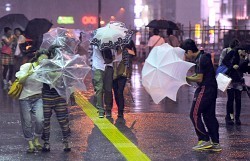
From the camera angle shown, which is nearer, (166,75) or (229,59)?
(166,75)

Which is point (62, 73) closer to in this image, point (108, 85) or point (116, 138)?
point (116, 138)

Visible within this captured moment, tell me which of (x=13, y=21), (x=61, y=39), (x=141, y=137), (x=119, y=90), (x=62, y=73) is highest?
(x=13, y=21)

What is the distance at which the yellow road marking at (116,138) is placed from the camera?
9359 mm

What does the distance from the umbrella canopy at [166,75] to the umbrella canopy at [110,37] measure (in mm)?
3074

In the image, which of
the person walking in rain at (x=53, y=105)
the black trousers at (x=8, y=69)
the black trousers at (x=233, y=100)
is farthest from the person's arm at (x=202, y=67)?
the black trousers at (x=8, y=69)

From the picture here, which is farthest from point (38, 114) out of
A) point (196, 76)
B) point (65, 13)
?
point (65, 13)

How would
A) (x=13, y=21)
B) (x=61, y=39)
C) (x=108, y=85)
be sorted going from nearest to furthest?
1. (x=61, y=39)
2. (x=108, y=85)
3. (x=13, y=21)

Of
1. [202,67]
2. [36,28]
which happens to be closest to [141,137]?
[202,67]

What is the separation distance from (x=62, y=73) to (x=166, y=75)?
1.53m

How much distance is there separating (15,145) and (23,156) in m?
0.86

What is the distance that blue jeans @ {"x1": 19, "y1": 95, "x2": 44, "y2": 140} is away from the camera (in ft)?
31.0

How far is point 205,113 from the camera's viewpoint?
9.75 m

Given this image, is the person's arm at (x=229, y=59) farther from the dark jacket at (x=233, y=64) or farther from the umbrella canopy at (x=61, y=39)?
the umbrella canopy at (x=61, y=39)

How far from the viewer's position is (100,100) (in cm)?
1296
